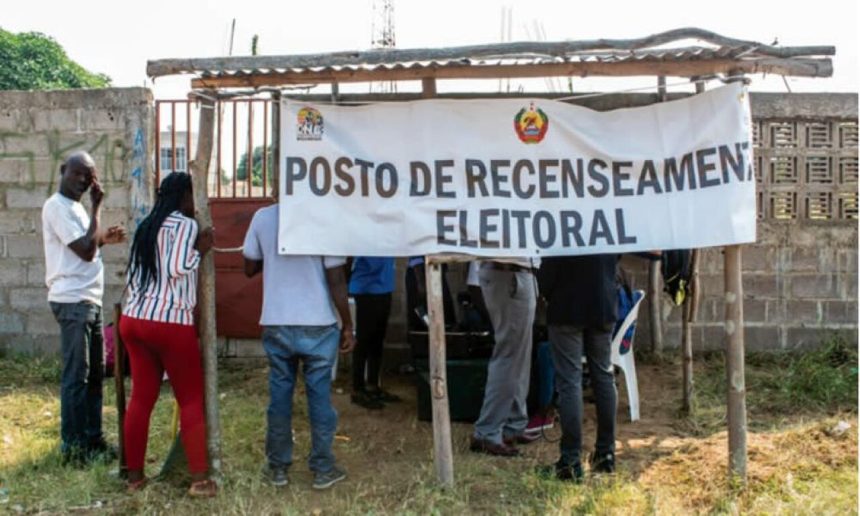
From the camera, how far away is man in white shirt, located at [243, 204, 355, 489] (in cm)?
451

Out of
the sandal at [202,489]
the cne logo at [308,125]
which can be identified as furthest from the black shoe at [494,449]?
the cne logo at [308,125]

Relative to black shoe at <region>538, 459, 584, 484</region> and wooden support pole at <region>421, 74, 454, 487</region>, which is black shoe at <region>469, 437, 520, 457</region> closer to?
black shoe at <region>538, 459, 584, 484</region>

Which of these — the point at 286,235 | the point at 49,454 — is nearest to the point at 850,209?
the point at 286,235

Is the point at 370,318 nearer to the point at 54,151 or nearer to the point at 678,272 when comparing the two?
the point at 678,272

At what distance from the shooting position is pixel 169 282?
435 centimetres

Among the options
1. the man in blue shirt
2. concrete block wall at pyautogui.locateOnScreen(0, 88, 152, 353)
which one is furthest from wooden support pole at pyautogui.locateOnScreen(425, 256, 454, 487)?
concrete block wall at pyautogui.locateOnScreen(0, 88, 152, 353)

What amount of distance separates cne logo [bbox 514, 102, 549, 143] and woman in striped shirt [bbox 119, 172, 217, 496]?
1.84 meters

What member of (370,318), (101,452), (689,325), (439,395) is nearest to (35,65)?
(370,318)

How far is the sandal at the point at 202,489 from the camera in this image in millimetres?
4480

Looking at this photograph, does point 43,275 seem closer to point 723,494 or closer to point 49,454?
point 49,454

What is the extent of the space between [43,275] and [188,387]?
3797 mm

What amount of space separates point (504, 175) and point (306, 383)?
1.61 meters

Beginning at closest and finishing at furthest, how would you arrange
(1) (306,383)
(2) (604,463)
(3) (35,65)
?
(1) (306,383) < (2) (604,463) < (3) (35,65)

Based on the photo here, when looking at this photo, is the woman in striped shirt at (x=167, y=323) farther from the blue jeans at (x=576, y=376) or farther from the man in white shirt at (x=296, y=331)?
the blue jeans at (x=576, y=376)
